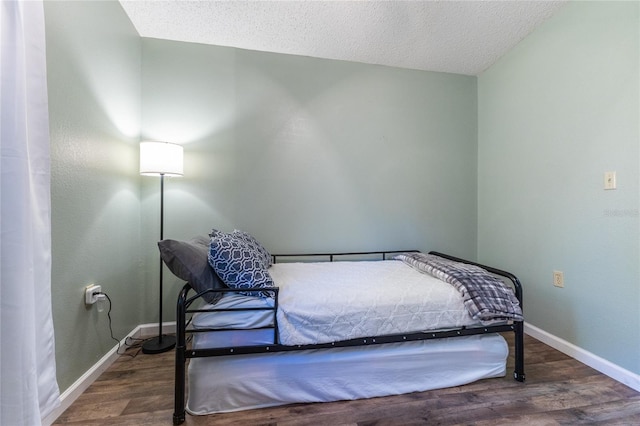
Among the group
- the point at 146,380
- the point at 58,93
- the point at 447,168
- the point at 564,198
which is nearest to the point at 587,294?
the point at 564,198

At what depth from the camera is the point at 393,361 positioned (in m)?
1.41

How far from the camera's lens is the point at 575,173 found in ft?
5.87

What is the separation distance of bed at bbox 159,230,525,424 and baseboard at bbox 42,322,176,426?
0.55 meters

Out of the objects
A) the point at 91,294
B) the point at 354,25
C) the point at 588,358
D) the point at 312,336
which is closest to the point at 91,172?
the point at 91,294

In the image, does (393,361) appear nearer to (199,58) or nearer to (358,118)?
(358,118)

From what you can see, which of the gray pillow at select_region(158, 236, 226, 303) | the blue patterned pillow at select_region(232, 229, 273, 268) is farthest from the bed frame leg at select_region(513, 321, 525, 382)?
the gray pillow at select_region(158, 236, 226, 303)

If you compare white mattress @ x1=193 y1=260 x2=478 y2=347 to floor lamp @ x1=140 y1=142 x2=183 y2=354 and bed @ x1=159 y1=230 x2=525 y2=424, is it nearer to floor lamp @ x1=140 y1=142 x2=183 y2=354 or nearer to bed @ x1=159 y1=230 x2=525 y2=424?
bed @ x1=159 y1=230 x2=525 y2=424

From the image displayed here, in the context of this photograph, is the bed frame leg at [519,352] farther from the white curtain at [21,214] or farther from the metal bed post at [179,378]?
the white curtain at [21,214]

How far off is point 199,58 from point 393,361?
8.61 feet

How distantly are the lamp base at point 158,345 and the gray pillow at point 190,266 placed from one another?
85 centimetres

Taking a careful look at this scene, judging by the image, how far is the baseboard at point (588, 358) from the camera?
148 cm

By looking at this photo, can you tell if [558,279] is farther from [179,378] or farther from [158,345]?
[158,345]

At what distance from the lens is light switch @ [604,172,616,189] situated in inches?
62.1

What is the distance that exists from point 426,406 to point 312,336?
2.24 feet
